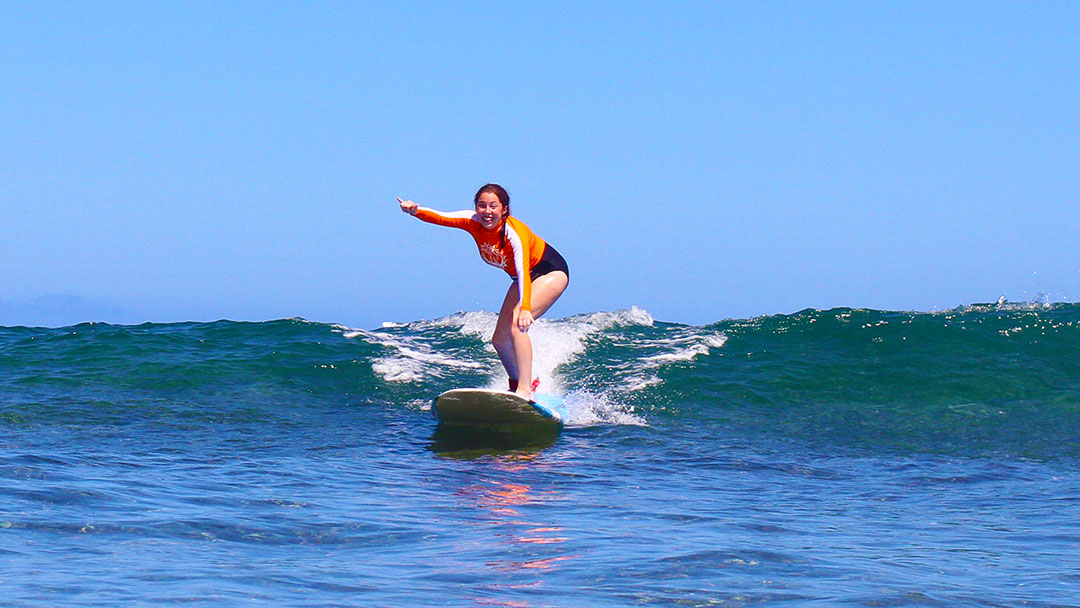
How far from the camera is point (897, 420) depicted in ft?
39.3

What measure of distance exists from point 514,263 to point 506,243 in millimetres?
230

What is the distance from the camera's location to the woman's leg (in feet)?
33.0

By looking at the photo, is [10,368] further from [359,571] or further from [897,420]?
[897,420]

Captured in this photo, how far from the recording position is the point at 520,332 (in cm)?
982

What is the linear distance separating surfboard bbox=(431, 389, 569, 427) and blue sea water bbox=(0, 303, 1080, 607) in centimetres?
31

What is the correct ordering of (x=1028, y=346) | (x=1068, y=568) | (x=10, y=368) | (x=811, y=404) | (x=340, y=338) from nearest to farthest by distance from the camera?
(x=1068, y=568) → (x=811, y=404) → (x=10, y=368) → (x=1028, y=346) → (x=340, y=338)

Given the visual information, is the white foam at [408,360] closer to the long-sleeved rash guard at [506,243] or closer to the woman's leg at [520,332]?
the woman's leg at [520,332]

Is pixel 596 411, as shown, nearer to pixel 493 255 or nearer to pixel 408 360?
pixel 493 255

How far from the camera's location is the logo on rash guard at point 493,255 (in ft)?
32.9

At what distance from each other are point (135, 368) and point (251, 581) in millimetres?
9949

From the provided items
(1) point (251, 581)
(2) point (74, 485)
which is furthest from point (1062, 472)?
(2) point (74, 485)

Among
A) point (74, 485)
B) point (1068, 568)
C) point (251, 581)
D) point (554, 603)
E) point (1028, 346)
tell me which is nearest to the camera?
point (554, 603)

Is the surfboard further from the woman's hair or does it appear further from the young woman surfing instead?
the woman's hair

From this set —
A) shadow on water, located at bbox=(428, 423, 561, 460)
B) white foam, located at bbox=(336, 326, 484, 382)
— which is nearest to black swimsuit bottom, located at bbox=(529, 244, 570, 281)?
shadow on water, located at bbox=(428, 423, 561, 460)
